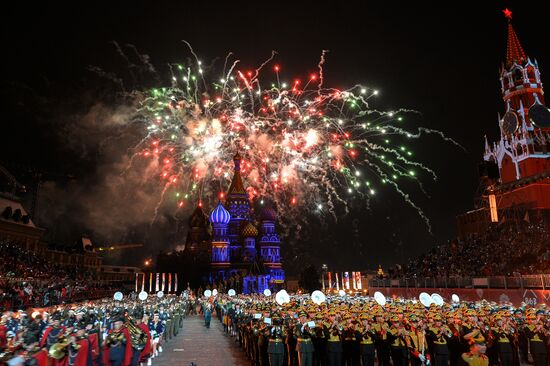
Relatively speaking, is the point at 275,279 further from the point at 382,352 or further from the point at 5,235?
the point at 382,352

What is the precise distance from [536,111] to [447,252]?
32420 mm

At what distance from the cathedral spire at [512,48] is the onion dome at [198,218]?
254ft

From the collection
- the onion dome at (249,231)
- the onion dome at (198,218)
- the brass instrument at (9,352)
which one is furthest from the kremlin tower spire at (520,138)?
the onion dome at (198,218)

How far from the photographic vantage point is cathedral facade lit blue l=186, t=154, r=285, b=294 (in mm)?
91938

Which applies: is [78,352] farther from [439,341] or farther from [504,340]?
[504,340]

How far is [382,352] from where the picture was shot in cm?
1570

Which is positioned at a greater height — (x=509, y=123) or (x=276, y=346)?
(x=509, y=123)

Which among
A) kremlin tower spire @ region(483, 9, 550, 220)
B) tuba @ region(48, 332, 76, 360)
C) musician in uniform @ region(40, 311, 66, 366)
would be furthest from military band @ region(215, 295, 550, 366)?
kremlin tower spire @ region(483, 9, 550, 220)

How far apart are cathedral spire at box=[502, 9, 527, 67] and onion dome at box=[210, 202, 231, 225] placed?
62713 mm

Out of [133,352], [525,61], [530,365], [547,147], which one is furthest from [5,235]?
[525,61]

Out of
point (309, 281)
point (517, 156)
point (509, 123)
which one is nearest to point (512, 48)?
point (509, 123)

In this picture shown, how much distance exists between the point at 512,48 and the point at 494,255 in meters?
50.4

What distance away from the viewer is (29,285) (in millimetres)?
34500

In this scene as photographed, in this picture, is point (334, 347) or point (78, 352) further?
point (334, 347)
